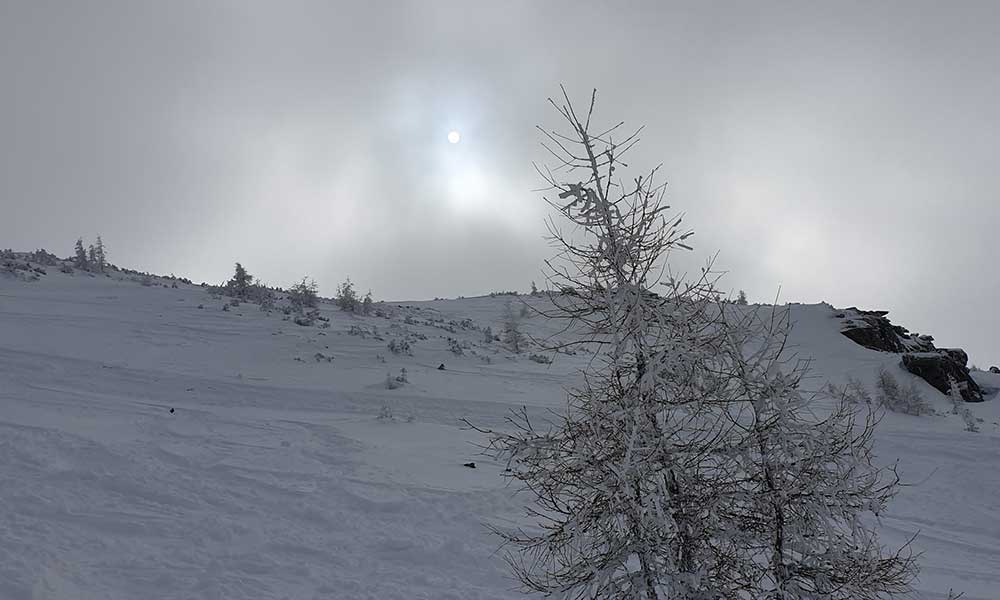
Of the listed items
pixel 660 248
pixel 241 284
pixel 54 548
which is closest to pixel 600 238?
pixel 660 248

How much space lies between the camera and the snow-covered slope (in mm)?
6910

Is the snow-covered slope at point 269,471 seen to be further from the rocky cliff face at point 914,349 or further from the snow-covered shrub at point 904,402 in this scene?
the rocky cliff face at point 914,349

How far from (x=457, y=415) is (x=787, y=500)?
12.7 metres

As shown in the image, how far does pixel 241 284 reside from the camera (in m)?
33.5

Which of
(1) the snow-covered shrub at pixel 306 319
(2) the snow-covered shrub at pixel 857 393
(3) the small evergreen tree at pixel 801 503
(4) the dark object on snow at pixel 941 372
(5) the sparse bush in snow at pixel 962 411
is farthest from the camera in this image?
(4) the dark object on snow at pixel 941 372

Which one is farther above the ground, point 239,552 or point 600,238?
point 600,238

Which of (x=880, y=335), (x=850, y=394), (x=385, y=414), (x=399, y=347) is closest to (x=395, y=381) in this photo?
(x=385, y=414)

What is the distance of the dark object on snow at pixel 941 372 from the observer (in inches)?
1104

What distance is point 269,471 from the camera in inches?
402

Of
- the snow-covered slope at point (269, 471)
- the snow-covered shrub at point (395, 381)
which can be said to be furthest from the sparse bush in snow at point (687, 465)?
the snow-covered shrub at point (395, 381)

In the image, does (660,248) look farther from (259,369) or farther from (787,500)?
(259,369)

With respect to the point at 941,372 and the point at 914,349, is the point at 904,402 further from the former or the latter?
the point at 914,349

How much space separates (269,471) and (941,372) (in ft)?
101

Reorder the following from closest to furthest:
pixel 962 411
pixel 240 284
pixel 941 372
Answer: pixel 962 411 → pixel 941 372 → pixel 240 284
